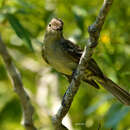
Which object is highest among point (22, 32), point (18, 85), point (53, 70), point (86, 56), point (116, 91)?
point (86, 56)

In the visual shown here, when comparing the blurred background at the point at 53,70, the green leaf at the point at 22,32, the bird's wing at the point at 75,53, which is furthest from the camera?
the blurred background at the point at 53,70

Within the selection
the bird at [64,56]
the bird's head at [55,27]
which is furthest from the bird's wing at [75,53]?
the bird's head at [55,27]

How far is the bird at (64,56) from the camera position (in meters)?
5.08

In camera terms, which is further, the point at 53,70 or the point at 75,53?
the point at 53,70

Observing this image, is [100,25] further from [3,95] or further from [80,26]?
[3,95]

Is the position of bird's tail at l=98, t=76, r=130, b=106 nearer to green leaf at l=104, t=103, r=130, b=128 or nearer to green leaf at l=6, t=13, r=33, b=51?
green leaf at l=104, t=103, r=130, b=128

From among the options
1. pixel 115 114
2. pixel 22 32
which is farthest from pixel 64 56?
pixel 115 114

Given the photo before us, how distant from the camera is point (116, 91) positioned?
527 cm

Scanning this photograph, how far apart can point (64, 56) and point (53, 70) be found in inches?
36.7

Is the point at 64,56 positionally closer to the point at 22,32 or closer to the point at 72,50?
the point at 72,50

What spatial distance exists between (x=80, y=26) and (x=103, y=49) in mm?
475

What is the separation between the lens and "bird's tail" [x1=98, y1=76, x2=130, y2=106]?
5.13 meters

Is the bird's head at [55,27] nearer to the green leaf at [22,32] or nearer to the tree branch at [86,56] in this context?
the green leaf at [22,32]

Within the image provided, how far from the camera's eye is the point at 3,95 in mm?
7031
